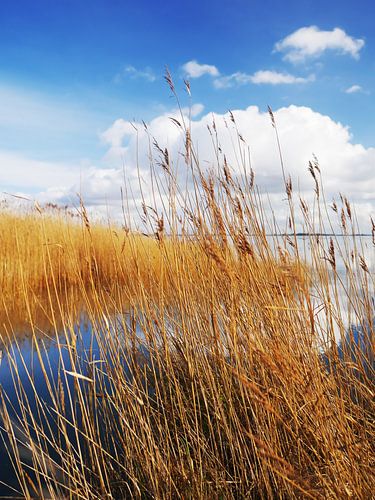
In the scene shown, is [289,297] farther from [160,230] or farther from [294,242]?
[160,230]

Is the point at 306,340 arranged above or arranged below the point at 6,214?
below

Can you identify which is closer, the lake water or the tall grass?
the tall grass

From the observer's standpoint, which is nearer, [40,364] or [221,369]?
[221,369]

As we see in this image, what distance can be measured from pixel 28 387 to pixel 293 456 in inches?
89.2

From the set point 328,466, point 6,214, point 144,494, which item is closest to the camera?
point 328,466

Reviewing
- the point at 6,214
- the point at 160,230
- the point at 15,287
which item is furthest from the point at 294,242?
the point at 6,214

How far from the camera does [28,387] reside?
3.15 m

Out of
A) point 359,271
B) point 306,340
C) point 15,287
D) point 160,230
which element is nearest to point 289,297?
point 306,340

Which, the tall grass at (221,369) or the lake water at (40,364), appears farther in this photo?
the lake water at (40,364)

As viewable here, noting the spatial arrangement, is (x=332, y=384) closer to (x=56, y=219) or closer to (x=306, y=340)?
(x=306, y=340)

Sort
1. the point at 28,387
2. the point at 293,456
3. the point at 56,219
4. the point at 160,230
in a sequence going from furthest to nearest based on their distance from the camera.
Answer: the point at 56,219, the point at 28,387, the point at 293,456, the point at 160,230

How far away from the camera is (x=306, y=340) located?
152 centimetres

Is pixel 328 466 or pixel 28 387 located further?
pixel 28 387

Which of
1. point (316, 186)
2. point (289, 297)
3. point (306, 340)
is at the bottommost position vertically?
point (306, 340)
